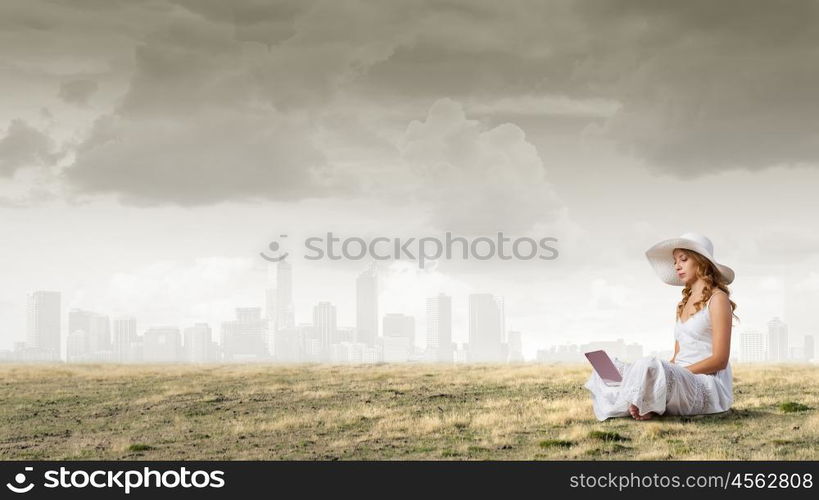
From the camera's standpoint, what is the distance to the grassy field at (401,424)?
15438 mm

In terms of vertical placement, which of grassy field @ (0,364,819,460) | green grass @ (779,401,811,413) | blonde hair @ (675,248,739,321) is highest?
blonde hair @ (675,248,739,321)

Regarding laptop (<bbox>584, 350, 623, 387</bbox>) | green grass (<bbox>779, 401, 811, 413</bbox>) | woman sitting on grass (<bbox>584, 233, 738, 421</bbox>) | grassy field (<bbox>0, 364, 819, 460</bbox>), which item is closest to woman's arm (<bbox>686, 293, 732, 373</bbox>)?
woman sitting on grass (<bbox>584, 233, 738, 421</bbox>)

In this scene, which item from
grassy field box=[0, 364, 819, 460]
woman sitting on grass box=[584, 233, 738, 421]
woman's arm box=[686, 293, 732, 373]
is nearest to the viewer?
grassy field box=[0, 364, 819, 460]

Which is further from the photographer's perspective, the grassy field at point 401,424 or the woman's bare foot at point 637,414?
the woman's bare foot at point 637,414

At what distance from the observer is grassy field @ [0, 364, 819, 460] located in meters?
15.4

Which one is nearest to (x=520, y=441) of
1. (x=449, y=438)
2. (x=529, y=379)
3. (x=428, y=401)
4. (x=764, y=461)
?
(x=449, y=438)

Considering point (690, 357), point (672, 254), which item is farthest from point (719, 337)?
point (672, 254)

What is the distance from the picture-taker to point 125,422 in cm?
2361

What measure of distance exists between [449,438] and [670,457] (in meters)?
4.92

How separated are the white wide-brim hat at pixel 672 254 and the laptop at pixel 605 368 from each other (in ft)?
7.10

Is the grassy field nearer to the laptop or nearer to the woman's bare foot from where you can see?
the woman's bare foot

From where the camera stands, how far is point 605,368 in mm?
16859

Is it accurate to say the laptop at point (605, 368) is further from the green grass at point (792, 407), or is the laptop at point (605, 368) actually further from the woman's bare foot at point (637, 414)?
the green grass at point (792, 407)

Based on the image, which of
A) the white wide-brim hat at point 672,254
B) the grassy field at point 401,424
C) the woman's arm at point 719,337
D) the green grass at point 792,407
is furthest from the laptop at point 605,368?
the green grass at point 792,407
